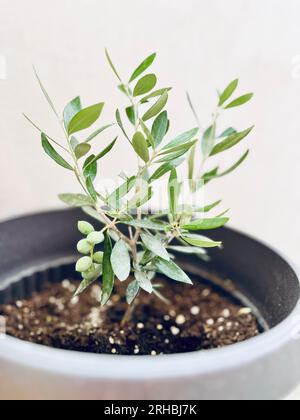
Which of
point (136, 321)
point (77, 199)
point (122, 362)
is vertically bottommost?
point (136, 321)

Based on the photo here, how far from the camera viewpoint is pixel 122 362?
1.25 feet

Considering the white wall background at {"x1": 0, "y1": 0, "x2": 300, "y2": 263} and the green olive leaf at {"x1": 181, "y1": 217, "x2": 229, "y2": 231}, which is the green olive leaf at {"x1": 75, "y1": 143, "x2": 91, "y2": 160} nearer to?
the green olive leaf at {"x1": 181, "y1": 217, "x2": 229, "y2": 231}

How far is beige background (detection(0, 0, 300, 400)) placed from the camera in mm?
886

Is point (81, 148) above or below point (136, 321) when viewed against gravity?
above

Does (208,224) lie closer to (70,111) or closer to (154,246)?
(154,246)

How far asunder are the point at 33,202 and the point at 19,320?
40 centimetres

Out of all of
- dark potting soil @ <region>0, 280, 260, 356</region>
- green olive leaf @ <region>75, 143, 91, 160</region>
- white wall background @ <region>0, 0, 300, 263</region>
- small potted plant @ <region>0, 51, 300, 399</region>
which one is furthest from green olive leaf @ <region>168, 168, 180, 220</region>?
white wall background @ <region>0, 0, 300, 263</region>

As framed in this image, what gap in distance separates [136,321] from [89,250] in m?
0.25

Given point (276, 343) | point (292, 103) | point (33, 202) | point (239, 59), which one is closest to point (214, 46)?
point (239, 59)

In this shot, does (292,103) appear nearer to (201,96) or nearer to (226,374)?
(201,96)

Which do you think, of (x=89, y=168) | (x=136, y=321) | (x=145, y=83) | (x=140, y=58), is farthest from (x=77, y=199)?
(x=140, y=58)

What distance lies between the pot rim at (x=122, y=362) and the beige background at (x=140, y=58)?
58cm

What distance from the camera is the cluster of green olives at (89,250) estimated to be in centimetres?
47

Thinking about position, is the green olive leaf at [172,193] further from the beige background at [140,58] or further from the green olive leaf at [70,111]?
the beige background at [140,58]
